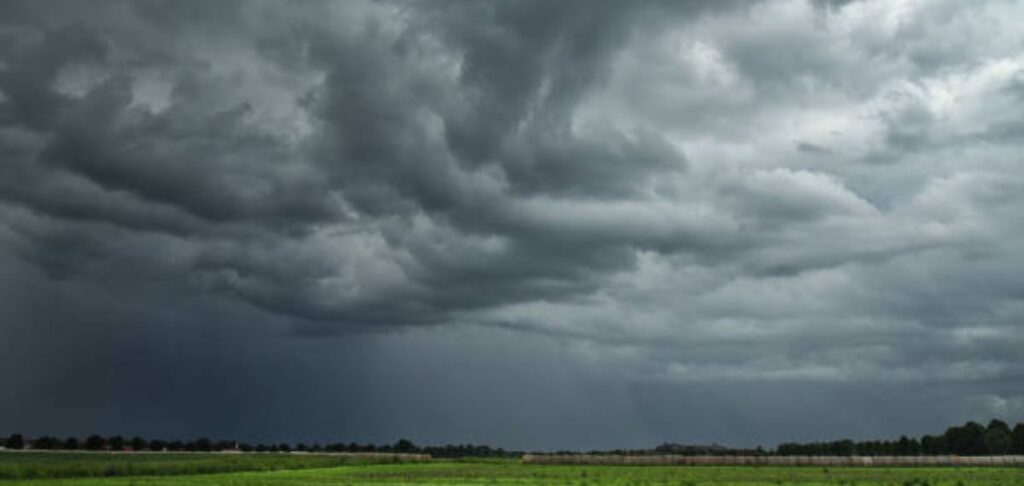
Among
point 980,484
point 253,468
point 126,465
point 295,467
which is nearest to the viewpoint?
point 980,484

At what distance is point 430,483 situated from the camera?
113 meters

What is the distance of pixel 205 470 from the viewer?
147500 millimetres

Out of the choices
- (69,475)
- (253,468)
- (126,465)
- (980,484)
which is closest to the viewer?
(980,484)

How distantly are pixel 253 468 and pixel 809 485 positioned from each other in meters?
91.4

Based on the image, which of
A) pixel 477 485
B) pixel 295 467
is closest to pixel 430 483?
pixel 477 485

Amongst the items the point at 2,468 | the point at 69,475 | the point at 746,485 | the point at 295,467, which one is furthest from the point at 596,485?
the point at 295,467

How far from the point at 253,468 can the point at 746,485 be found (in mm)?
86647

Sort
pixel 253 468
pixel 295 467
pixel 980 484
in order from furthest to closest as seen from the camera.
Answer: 1. pixel 295 467
2. pixel 253 468
3. pixel 980 484

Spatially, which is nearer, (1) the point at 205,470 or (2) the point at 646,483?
(2) the point at 646,483

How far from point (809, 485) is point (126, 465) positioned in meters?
84.9

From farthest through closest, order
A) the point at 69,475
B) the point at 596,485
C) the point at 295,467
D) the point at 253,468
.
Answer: the point at 295,467 → the point at 253,468 → the point at 69,475 → the point at 596,485

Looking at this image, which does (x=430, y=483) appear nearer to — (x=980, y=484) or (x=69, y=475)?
(x=69, y=475)

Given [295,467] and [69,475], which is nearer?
[69,475]

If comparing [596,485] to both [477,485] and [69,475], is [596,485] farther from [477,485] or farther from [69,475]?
[69,475]
